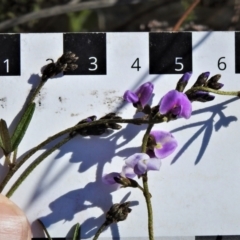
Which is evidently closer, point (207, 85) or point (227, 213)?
point (207, 85)

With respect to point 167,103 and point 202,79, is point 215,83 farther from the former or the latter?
point 167,103

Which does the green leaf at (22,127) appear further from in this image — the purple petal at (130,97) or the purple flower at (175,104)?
the purple flower at (175,104)

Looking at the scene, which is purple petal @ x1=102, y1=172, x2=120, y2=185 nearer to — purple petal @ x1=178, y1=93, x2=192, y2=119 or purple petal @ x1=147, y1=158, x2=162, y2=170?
purple petal @ x1=147, y1=158, x2=162, y2=170

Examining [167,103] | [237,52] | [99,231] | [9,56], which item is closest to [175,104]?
[167,103]

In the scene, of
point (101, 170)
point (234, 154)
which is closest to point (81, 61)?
point (101, 170)

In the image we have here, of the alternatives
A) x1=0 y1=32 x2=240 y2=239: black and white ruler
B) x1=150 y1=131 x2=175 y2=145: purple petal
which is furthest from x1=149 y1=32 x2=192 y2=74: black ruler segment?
x1=150 y1=131 x2=175 y2=145: purple petal

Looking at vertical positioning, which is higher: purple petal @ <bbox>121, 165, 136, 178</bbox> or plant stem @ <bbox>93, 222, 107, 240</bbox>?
purple petal @ <bbox>121, 165, 136, 178</bbox>

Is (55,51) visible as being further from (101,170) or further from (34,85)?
(101,170)
